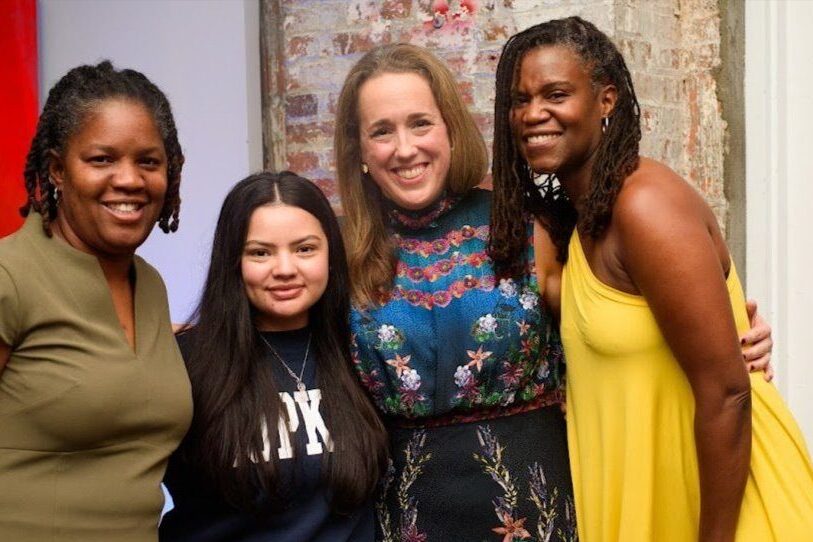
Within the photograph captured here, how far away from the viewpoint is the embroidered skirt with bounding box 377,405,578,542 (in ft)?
9.82

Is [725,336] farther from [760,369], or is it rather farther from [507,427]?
[507,427]

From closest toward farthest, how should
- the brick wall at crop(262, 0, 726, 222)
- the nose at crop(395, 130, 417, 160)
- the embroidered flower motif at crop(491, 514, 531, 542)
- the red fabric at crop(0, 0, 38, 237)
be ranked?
the embroidered flower motif at crop(491, 514, 531, 542) → the nose at crop(395, 130, 417, 160) → the brick wall at crop(262, 0, 726, 222) → the red fabric at crop(0, 0, 38, 237)

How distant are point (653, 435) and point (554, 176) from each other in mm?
714

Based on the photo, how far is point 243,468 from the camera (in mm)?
2902

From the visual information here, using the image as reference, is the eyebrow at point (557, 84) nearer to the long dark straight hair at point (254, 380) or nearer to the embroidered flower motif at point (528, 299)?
the embroidered flower motif at point (528, 299)

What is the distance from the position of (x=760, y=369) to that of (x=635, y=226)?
19.6 inches

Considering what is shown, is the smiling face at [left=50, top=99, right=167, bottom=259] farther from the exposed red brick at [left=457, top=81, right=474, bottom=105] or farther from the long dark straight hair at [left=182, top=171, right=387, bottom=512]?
the exposed red brick at [left=457, top=81, right=474, bottom=105]

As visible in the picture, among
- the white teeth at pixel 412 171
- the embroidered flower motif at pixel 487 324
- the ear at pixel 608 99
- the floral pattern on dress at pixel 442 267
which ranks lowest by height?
the embroidered flower motif at pixel 487 324

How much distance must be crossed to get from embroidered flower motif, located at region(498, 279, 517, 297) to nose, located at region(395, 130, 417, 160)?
0.38 metres

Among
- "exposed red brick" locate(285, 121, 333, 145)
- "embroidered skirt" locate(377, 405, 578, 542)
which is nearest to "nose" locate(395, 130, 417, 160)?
"embroidered skirt" locate(377, 405, 578, 542)

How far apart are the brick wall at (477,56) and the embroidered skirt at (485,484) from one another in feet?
4.72

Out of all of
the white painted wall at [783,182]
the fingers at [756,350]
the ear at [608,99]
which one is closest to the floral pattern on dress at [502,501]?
the fingers at [756,350]

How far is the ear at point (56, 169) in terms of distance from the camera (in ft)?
Result: 8.70

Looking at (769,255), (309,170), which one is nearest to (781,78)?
(769,255)
